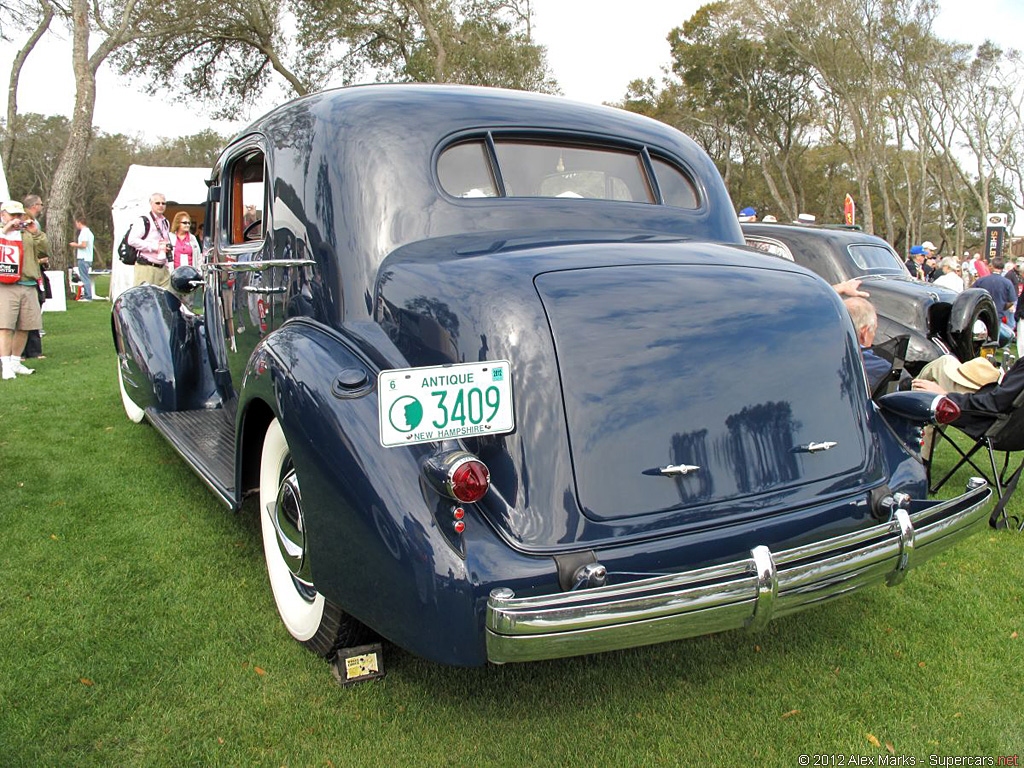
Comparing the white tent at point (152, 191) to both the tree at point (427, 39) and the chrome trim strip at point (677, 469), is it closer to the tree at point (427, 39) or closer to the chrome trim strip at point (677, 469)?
the tree at point (427, 39)

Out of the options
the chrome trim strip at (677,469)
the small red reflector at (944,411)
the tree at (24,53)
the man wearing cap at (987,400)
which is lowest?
the man wearing cap at (987,400)

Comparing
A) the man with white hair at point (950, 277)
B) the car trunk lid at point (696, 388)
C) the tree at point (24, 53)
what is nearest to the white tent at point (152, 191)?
the tree at point (24, 53)

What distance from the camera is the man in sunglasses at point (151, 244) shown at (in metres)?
9.15

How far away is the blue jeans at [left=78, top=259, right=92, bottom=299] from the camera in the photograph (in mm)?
18234

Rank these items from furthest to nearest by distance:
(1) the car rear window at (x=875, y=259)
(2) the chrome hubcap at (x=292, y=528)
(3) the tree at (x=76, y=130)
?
1. (3) the tree at (x=76, y=130)
2. (1) the car rear window at (x=875, y=259)
3. (2) the chrome hubcap at (x=292, y=528)

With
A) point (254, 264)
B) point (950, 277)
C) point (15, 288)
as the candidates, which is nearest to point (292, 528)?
point (254, 264)

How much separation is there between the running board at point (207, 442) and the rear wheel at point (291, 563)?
237 mm

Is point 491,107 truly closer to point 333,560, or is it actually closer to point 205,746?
point 333,560

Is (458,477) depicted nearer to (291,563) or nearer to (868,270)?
(291,563)

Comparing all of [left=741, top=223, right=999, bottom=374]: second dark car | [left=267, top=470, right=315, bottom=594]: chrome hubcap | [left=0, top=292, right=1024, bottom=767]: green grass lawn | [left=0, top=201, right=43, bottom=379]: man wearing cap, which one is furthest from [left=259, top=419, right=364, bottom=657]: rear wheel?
[left=0, top=201, right=43, bottom=379]: man wearing cap

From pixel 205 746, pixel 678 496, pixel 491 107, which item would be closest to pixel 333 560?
pixel 205 746

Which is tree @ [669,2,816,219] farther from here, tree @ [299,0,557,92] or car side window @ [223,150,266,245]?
car side window @ [223,150,266,245]

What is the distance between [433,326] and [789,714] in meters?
1.67

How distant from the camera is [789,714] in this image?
247 cm
